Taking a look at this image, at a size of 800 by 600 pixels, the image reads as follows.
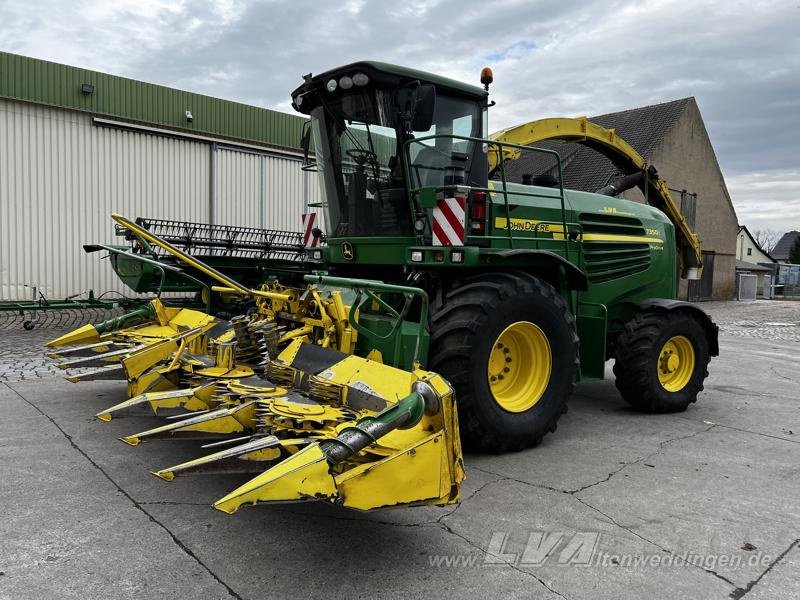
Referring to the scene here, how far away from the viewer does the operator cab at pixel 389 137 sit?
4.74m

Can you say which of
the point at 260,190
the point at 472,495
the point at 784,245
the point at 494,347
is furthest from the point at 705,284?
the point at 784,245

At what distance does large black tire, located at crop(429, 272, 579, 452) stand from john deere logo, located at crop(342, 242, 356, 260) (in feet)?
3.64

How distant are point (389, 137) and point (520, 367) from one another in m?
2.11

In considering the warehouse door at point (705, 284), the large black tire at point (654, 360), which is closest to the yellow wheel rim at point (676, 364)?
the large black tire at point (654, 360)

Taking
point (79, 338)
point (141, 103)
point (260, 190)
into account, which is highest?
point (141, 103)

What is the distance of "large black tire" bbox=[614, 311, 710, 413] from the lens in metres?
5.80

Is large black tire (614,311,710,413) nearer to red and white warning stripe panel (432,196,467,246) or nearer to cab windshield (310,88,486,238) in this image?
cab windshield (310,88,486,238)

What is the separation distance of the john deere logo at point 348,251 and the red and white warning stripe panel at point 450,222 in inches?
41.7

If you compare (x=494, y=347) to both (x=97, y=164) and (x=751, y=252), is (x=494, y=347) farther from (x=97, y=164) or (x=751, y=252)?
(x=751, y=252)

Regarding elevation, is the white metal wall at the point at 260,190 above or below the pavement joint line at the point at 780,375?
above

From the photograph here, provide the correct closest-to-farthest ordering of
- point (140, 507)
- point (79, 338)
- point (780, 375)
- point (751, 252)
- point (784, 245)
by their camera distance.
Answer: point (140, 507)
point (79, 338)
point (780, 375)
point (751, 252)
point (784, 245)

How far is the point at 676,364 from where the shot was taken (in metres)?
6.26

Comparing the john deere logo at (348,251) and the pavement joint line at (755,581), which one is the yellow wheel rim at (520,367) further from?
the pavement joint line at (755,581)

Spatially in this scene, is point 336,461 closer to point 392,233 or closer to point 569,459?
point 569,459
